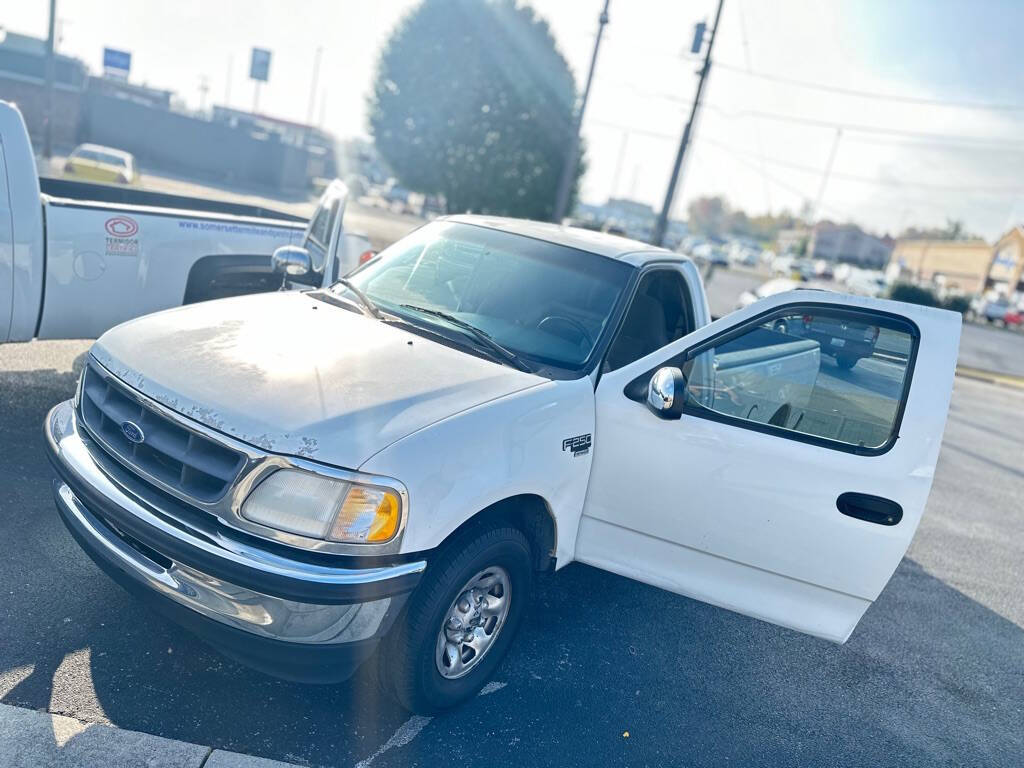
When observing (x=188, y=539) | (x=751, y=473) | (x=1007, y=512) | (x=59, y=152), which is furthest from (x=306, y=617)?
(x=59, y=152)

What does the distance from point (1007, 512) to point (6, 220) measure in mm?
8635

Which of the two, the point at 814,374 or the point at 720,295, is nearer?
the point at 814,374

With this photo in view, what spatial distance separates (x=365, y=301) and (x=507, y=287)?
722 mm

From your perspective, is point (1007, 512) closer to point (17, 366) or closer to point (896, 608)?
point (896, 608)

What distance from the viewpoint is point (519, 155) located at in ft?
114

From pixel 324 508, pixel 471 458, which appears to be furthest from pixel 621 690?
pixel 324 508

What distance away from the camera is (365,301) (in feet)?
13.3

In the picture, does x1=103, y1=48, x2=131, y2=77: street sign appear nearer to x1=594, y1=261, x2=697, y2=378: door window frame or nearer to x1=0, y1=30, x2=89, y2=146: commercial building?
x1=0, y1=30, x2=89, y2=146: commercial building

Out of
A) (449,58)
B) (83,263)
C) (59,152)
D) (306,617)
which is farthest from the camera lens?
(59,152)

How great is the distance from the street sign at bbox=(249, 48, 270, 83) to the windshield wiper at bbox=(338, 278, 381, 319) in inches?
2007

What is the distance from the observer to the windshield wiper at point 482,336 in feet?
11.8

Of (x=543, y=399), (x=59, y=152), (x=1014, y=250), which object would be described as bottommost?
(x=59, y=152)

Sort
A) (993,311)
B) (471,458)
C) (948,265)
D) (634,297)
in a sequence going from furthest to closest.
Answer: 1. (948,265)
2. (993,311)
3. (634,297)
4. (471,458)

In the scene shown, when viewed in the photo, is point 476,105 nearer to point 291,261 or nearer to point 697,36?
point 697,36
